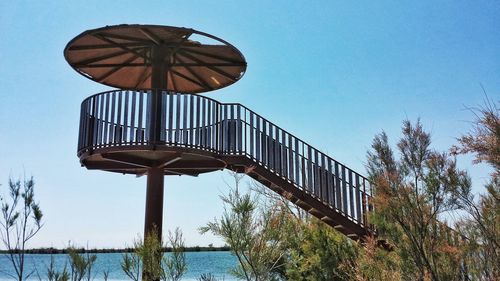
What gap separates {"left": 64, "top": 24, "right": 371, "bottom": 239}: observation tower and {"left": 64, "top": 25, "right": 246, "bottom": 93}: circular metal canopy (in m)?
0.03

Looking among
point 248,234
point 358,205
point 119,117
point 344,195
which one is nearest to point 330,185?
point 344,195

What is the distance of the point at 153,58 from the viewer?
10688 millimetres

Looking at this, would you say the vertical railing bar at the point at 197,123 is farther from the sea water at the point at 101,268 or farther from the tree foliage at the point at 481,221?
the tree foliage at the point at 481,221

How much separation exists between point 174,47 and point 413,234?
6519 millimetres

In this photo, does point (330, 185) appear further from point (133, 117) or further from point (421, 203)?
point (133, 117)

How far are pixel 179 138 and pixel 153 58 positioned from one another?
7.53 feet

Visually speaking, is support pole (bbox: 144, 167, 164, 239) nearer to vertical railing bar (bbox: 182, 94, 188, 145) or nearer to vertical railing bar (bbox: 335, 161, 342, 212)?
vertical railing bar (bbox: 182, 94, 188, 145)

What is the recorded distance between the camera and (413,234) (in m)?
7.79

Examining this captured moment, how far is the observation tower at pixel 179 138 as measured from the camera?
954 centimetres

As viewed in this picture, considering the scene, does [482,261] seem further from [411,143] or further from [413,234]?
[411,143]

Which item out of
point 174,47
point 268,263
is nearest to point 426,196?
point 268,263

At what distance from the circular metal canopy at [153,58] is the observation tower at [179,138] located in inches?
1.0

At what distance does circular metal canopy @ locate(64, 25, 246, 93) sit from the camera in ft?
32.8

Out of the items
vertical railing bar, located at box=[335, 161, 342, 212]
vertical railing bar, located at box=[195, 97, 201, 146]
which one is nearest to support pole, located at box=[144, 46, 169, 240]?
vertical railing bar, located at box=[195, 97, 201, 146]
